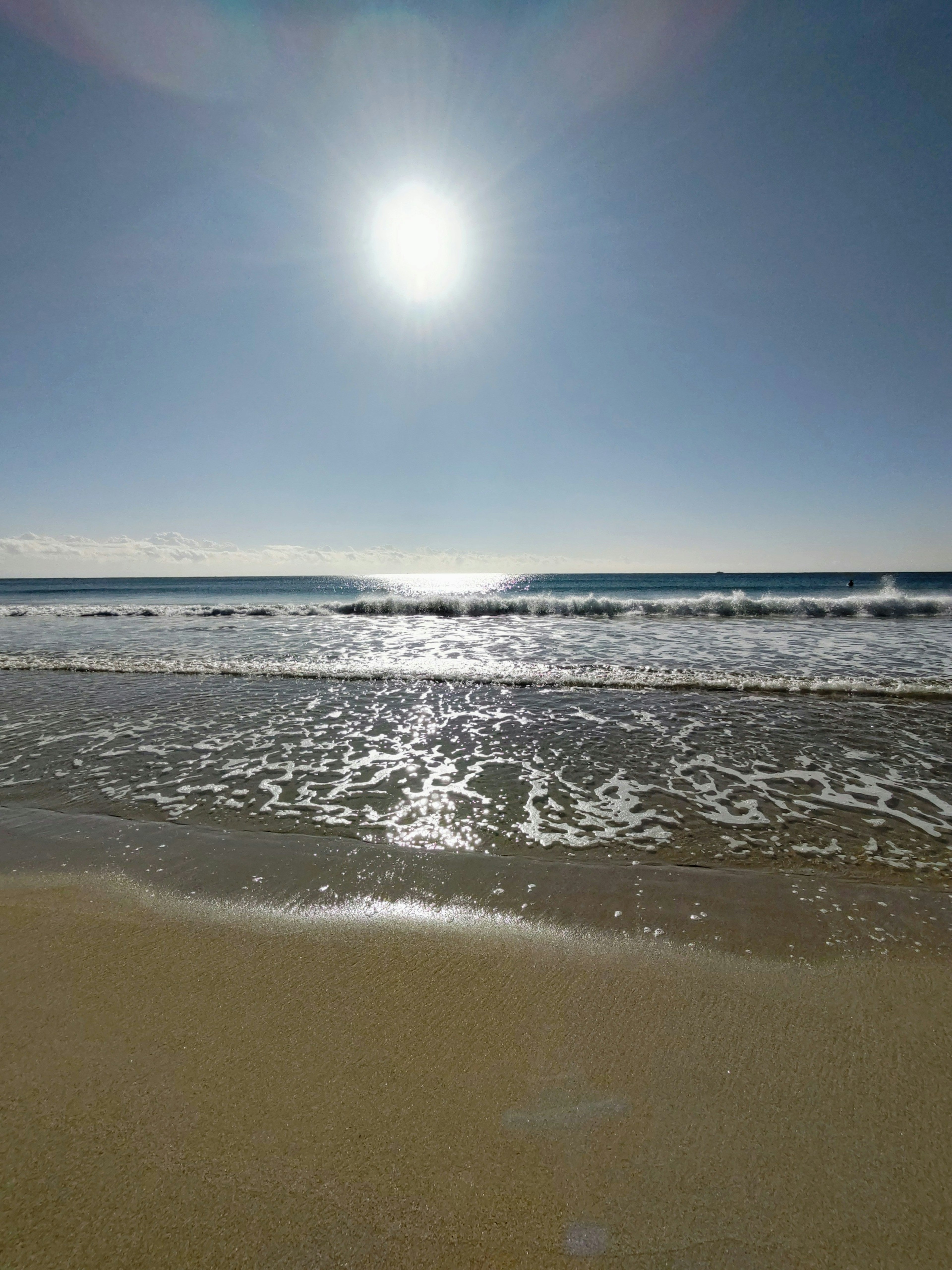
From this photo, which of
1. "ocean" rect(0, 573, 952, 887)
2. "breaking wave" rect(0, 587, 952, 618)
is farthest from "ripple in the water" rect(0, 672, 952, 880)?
"breaking wave" rect(0, 587, 952, 618)

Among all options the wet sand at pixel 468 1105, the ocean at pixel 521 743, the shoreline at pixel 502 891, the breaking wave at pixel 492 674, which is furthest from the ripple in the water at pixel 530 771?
the wet sand at pixel 468 1105

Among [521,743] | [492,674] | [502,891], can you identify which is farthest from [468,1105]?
[492,674]

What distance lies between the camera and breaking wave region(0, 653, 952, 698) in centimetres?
1146

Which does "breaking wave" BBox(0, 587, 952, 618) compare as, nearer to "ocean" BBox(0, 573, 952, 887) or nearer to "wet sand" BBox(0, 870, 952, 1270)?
"ocean" BBox(0, 573, 952, 887)

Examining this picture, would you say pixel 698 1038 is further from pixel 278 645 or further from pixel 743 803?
pixel 278 645

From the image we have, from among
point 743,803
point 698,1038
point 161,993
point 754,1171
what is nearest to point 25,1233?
point 161,993

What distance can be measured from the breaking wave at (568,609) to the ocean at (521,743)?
1180 cm

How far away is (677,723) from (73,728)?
9653mm

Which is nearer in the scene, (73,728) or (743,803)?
(743,803)

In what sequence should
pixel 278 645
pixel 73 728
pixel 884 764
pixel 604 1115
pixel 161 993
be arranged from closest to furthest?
pixel 604 1115
pixel 161 993
pixel 884 764
pixel 73 728
pixel 278 645

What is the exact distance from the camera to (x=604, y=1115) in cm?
229

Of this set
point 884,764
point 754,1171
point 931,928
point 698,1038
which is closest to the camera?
point 754,1171

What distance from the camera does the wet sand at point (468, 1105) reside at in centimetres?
189

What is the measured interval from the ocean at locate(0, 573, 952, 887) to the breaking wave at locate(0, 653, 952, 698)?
0.27 feet
